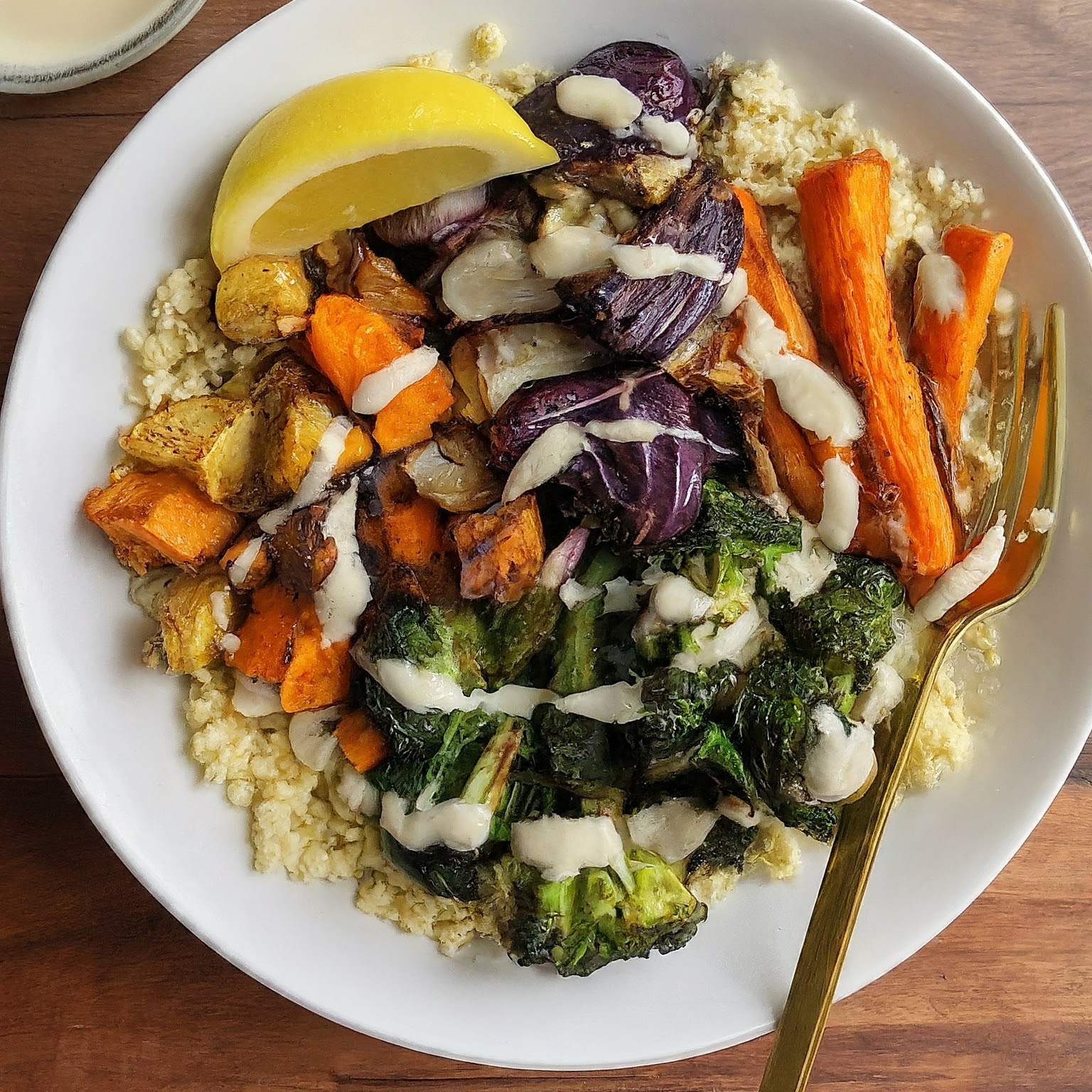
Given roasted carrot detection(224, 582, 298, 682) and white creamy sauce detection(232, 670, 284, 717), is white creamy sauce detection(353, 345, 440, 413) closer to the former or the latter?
roasted carrot detection(224, 582, 298, 682)

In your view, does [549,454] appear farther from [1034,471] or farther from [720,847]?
[1034,471]

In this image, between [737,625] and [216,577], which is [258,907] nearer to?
[216,577]

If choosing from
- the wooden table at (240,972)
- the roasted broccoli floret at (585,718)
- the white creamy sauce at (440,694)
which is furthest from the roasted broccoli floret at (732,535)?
the wooden table at (240,972)

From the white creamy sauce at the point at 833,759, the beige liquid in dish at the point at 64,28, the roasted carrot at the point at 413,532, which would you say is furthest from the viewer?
the beige liquid in dish at the point at 64,28

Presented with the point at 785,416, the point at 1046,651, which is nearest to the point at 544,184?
the point at 785,416

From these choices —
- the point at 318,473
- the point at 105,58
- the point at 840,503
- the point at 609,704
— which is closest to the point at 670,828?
the point at 609,704

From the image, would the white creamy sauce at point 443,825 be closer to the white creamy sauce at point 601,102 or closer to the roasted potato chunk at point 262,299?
the roasted potato chunk at point 262,299
